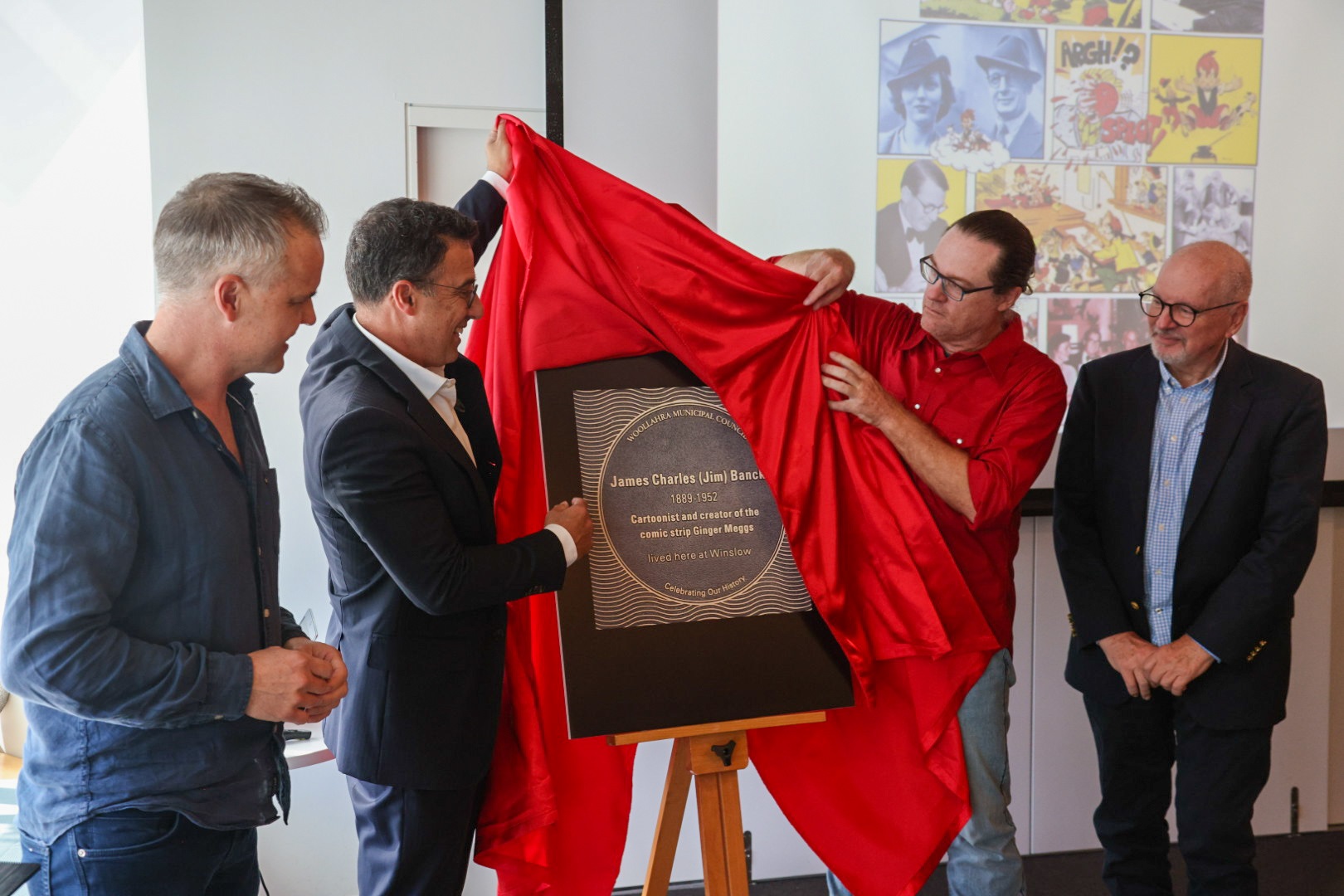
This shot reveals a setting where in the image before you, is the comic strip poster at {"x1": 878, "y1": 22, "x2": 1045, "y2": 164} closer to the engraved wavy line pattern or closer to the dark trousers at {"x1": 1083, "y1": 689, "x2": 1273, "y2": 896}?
the engraved wavy line pattern

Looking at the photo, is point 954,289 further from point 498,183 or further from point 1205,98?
point 1205,98

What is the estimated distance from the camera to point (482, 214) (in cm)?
205

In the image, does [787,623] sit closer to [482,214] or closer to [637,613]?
[637,613]

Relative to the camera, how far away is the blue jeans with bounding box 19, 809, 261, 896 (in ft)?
4.11

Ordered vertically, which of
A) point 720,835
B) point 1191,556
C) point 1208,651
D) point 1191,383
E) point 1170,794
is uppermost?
point 1191,383

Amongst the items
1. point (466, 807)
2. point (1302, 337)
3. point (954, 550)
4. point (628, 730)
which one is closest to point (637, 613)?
point (628, 730)

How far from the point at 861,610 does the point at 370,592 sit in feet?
3.26

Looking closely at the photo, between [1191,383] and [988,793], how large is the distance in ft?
3.54

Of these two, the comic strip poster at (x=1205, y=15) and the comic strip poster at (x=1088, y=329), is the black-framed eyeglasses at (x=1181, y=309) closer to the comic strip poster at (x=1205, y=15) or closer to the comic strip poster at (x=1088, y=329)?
the comic strip poster at (x=1088, y=329)

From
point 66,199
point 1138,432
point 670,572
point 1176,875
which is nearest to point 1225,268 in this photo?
point 1138,432

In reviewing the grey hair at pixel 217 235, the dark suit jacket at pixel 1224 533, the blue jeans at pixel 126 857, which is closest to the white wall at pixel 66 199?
the grey hair at pixel 217 235

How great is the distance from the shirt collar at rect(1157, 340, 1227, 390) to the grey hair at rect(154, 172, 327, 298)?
202 centimetres

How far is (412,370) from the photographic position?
5.56ft

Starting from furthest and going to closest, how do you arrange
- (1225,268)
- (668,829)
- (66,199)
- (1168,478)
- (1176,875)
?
(1176,875) → (66,199) → (1168,478) → (1225,268) → (668,829)
